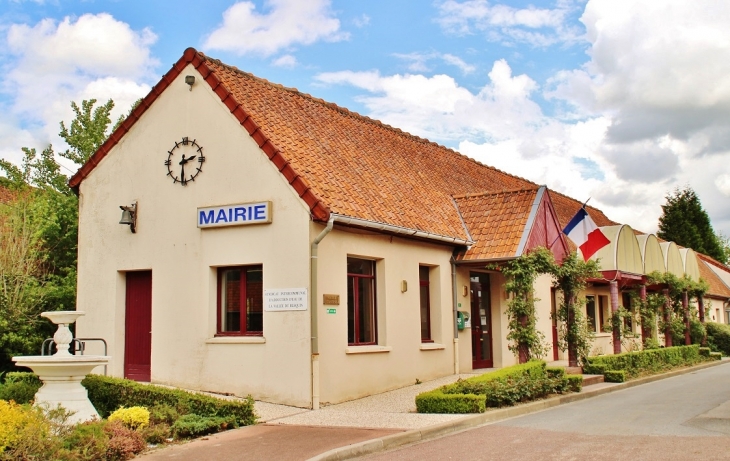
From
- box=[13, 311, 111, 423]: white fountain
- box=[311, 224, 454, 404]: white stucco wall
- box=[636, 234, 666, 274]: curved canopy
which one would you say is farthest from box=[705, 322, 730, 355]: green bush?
box=[13, 311, 111, 423]: white fountain

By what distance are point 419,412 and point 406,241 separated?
488 centimetres

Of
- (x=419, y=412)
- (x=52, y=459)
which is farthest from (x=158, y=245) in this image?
(x=52, y=459)

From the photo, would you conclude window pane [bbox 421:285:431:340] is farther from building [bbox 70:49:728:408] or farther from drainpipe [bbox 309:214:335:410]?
drainpipe [bbox 309:214:335:410]

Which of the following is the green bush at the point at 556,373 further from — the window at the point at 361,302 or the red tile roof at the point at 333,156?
the red tile roof at the point at 333,156

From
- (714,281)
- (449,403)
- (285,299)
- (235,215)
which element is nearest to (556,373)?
(449,403)

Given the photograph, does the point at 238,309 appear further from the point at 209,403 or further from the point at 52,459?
the point at 52,459

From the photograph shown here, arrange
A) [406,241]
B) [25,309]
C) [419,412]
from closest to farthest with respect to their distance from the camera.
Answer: [419,412] → [406,241] → [25,309]

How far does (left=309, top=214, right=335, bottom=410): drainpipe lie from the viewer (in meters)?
13.5

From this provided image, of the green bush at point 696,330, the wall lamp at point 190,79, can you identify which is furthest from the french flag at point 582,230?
the green bush at point 696,330

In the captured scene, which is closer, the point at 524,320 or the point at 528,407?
the point at 528,407

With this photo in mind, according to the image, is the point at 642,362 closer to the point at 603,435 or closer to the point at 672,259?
the point at 672,259

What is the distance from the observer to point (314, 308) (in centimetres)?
1373

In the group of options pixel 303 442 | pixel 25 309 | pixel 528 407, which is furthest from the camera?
pixel 25 309

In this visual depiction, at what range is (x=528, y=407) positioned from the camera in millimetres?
13727
